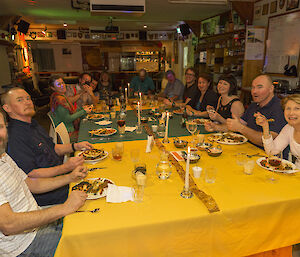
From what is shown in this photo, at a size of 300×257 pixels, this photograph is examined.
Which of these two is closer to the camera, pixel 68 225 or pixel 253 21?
pixel 68 225

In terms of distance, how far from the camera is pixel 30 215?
46.9 inches

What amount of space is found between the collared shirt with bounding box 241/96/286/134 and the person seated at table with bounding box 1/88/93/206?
1.73m

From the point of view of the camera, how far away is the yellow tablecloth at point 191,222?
1083 mm

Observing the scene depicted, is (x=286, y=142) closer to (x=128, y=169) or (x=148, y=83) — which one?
(x=128, y=169)

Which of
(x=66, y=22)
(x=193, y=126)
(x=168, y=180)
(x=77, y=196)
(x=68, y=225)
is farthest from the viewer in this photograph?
(x=66, y=22)

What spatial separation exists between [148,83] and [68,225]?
5.38 metres

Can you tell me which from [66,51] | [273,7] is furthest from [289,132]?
[66,51]

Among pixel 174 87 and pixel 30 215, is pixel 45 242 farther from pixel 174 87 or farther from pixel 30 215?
pixel 174 87

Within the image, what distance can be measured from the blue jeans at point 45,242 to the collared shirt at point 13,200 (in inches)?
1.2

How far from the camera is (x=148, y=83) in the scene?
6.19 metres

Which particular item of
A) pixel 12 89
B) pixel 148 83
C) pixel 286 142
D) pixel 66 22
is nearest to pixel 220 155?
pixel 286 142

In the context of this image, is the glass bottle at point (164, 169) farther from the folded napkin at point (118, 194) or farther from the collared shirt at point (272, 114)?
the collared shirt at point (272, 114)

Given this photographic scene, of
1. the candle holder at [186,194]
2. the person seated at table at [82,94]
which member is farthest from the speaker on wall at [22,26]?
the candle holder at [186,194]

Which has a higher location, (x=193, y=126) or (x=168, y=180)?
(x=193, y=126)
